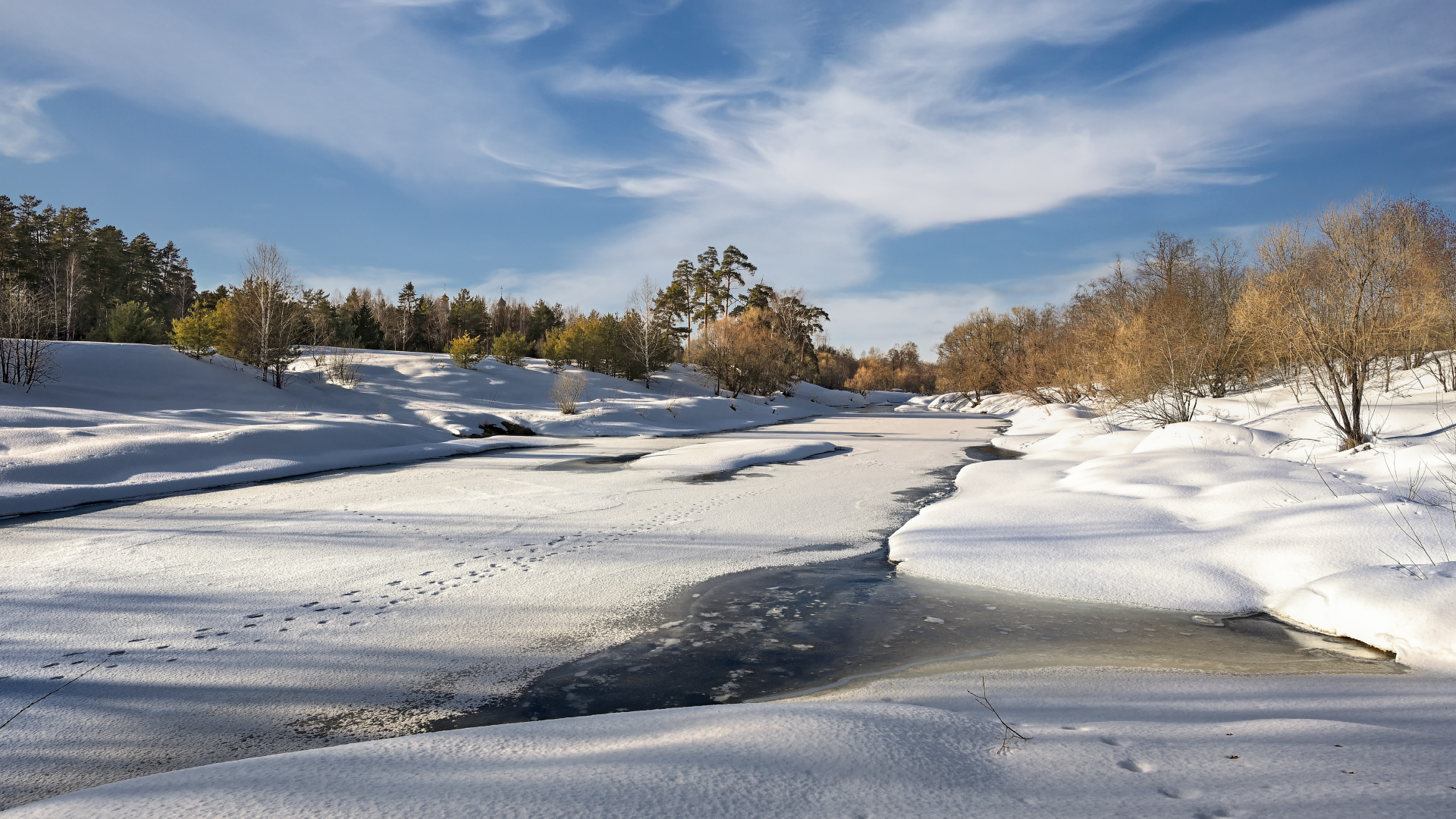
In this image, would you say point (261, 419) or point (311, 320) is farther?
point (311, 320)

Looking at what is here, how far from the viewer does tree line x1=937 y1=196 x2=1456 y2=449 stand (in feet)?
35.7

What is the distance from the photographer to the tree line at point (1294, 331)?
10875 mm

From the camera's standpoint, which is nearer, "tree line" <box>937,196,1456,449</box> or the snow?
the snow

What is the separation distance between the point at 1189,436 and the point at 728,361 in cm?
2657

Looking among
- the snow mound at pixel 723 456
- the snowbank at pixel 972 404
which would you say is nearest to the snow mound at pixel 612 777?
the snow mound at pixel 723 456

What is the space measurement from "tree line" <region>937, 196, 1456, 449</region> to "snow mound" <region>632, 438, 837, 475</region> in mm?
8756

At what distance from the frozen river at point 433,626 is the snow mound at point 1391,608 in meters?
0.20

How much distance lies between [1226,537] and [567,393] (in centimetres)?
2106

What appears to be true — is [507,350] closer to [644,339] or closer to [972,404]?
[644,339]

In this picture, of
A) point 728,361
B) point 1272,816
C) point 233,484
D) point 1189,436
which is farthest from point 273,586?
point 728,361

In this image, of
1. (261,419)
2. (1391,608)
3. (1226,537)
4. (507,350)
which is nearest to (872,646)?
(1391,608)

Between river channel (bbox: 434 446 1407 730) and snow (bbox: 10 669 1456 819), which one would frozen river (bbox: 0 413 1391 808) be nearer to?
river channel (bbox: 434 446 1407 730)

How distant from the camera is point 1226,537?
562 cm

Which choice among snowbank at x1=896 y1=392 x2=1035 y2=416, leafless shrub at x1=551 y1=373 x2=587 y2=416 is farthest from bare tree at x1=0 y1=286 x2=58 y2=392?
snowbank at x1=896 y1=392 x2=1035 y2=416
